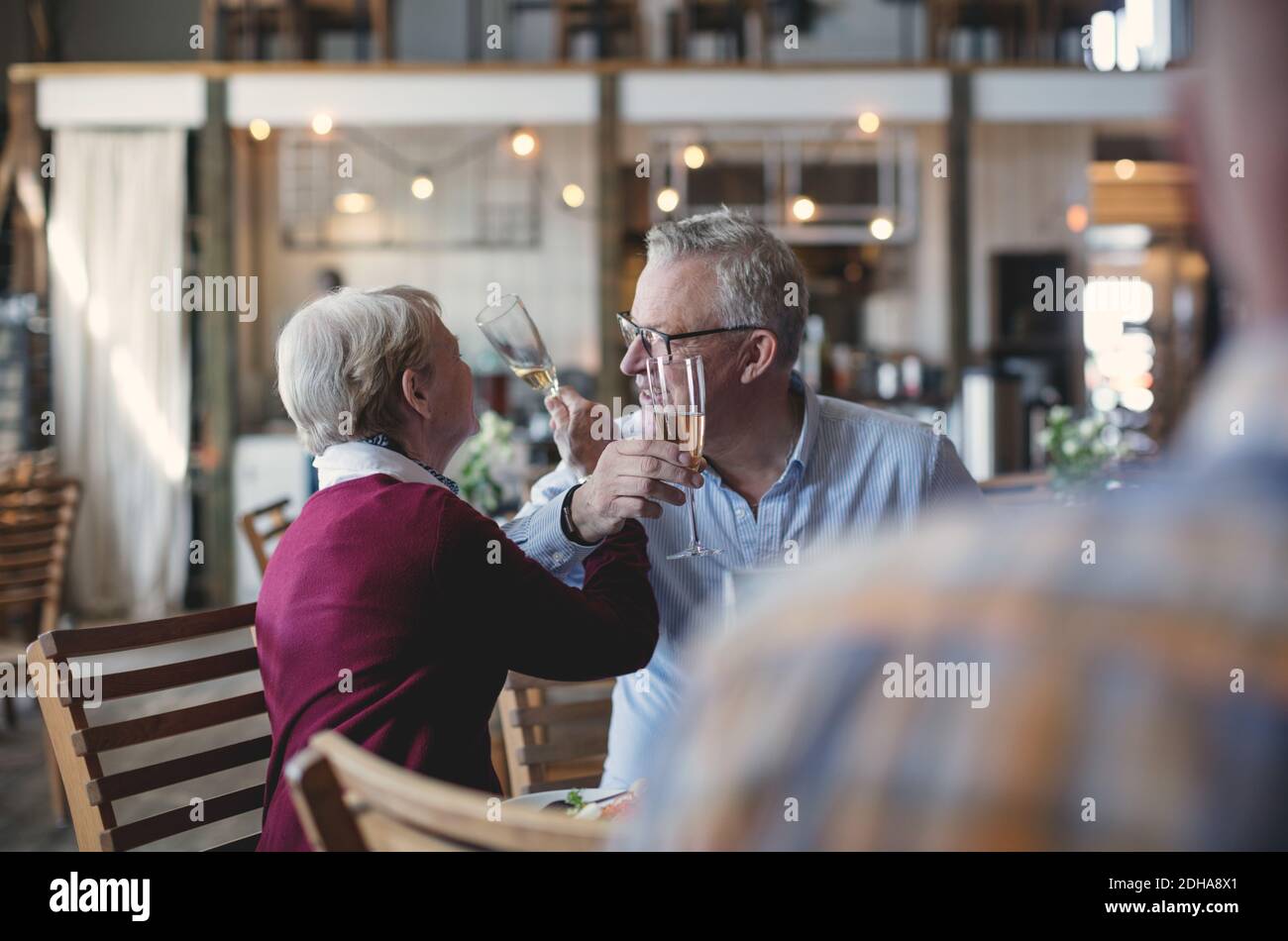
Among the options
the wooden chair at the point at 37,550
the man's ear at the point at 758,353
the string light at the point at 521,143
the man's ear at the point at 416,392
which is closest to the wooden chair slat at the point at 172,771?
the man's ear at the point at 416,392

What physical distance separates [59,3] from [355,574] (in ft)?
30.0

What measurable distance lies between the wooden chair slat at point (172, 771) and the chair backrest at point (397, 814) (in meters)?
0.85

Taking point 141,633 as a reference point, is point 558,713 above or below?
below

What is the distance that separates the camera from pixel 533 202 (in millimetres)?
9430

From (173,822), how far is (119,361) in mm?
6231

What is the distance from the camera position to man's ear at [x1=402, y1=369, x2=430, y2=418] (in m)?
1.72

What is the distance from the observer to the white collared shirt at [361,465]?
1.62m

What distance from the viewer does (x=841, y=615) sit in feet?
1.46

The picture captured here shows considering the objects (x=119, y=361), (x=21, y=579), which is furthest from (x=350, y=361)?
(x=119, y=361)

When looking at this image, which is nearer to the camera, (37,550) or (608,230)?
(37,550)

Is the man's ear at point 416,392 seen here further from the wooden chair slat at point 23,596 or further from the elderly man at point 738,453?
the wooden chair slat at point 23,596

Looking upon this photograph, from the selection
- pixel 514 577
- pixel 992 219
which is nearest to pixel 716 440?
pixel 514 577

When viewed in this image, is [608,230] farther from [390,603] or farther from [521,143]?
[390,603]

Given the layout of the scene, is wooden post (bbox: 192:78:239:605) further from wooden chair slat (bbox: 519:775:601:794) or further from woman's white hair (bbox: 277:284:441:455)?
woman's white hair (bbox: 277:284:441:455)
